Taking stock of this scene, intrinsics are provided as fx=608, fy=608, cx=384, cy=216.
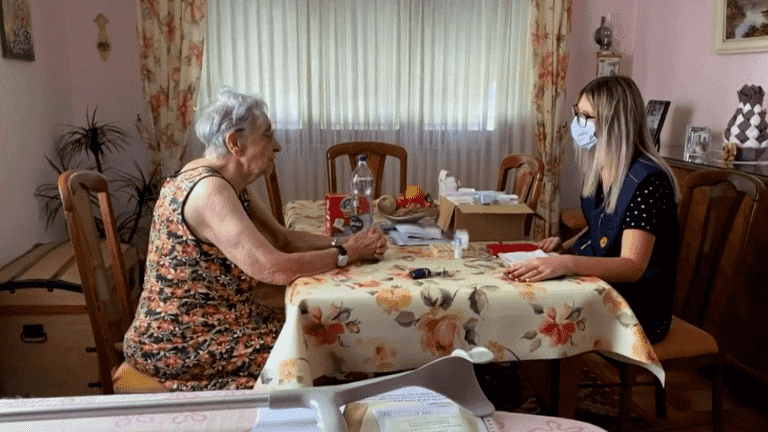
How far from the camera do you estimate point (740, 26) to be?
114 inches

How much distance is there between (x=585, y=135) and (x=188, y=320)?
4.28 ft

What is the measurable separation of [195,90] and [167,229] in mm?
2069

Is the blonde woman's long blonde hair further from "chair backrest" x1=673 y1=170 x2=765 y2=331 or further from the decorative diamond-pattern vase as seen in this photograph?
the decorative diamond-pattern vase

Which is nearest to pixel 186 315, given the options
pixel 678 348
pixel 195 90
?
pixel 678 348

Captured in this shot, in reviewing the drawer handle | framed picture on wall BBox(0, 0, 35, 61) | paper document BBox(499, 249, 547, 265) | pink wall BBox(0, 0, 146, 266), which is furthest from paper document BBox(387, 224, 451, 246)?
framed picture on wall BBox(0, 0, 35, 61)

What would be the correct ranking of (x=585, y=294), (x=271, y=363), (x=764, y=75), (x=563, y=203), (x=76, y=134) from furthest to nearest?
(x=563, y=203) < (x=76, y=134) < (x=764, y=75) < (x=585, y=294) < (x=271, y=363)

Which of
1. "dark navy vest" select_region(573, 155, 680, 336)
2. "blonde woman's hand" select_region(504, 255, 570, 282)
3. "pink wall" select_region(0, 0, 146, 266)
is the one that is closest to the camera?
"blonde woman's hand" select_region(504, 255, 570, 282)

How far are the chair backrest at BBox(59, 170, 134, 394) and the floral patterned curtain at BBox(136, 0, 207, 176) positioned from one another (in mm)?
1680

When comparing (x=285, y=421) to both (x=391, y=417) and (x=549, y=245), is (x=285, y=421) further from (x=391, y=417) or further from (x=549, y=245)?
(x=549, y=245)

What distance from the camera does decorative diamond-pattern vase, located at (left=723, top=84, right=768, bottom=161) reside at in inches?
102

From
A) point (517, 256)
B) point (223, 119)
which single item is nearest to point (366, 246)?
point (517, 256)

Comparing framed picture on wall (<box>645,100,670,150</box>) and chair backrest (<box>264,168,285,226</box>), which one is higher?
framed picture on wall (<box>645,100,670,150</box>)

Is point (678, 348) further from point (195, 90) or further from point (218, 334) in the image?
point (195, 90)

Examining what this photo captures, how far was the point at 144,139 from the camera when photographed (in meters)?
3.47
